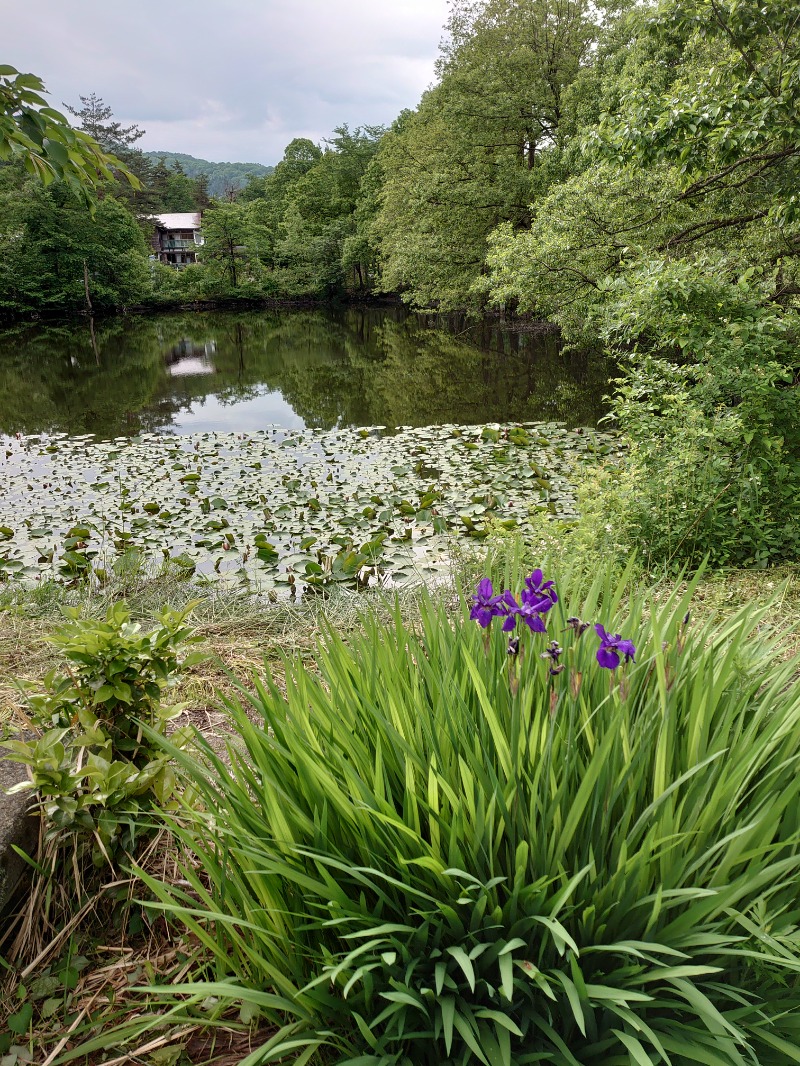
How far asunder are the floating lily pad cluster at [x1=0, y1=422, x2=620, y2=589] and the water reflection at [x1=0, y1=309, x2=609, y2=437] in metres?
1.63

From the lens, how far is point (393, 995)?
962 mm

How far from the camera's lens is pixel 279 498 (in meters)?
6.89

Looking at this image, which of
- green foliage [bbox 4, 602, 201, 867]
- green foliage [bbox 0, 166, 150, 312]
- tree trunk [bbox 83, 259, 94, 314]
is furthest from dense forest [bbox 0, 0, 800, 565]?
green foliage [bbox 0, 166, 150, 312]

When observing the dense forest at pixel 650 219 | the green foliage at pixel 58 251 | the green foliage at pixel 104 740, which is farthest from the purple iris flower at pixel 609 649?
the green foliage at pixel 58 251

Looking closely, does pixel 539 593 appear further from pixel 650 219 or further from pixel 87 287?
pixel 87 287

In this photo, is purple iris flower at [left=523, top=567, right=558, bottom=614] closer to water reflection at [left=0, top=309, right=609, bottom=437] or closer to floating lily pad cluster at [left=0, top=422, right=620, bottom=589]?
floating lily pad cluster at [left=0, top=422, right=620, bottom=589]

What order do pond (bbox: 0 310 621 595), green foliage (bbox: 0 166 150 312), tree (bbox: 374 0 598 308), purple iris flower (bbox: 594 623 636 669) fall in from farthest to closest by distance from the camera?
1. green foliage (bbox: 0 166 150 312)
2. tree (bbox: 374 0 598 308)
3. pond (bbox: 0 310 621 595)
4. purple iris flower (bbox: 594 623 636 669)

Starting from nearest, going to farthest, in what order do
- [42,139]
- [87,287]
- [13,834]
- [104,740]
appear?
[13,834] < [104,740] < [42,139] < [87,287]

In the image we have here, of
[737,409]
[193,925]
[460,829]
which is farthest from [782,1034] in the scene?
[737,409]

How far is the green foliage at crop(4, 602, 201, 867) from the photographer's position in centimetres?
150

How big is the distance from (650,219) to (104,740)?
9088 mm

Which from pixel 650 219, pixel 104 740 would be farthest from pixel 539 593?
pixel 650 219

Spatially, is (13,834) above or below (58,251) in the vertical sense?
below

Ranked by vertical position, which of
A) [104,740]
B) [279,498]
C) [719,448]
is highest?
[719,448]
